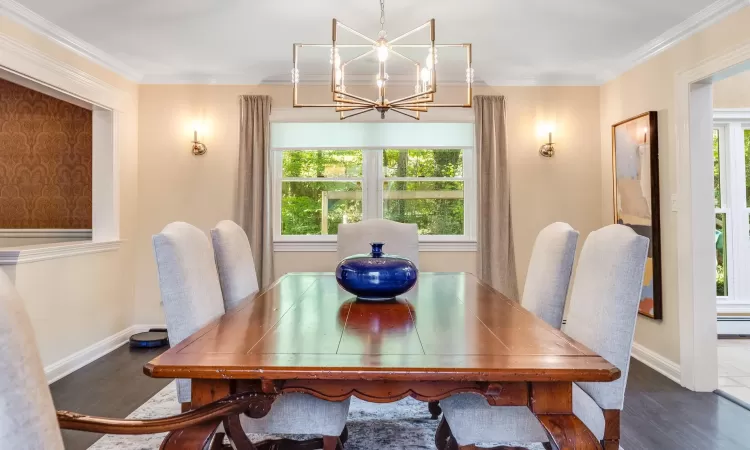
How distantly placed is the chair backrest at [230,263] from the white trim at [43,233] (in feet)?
8.05

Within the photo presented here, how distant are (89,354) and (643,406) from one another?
3.90 meters

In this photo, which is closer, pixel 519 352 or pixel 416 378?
pixel 416 378

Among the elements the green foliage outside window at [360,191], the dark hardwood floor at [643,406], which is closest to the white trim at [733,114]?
the green foliage outside window at [360,191]

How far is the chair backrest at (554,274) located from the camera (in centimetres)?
196

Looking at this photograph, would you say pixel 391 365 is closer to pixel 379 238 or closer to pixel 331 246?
pixel 379 238

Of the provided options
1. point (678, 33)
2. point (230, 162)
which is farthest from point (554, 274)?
point (230, 162)

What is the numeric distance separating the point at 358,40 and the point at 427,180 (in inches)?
59.7

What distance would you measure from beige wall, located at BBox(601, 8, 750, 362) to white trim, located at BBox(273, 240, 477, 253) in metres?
1.55

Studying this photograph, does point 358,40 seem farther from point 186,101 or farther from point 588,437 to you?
point 588,437

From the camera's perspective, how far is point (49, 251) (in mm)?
3092

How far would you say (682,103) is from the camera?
121 inches

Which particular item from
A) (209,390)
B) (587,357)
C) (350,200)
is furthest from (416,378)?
(350,200)

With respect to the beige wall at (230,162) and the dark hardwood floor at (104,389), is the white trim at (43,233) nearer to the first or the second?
the beige wall at (230,162)

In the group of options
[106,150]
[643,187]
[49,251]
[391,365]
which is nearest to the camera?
[391,365]
